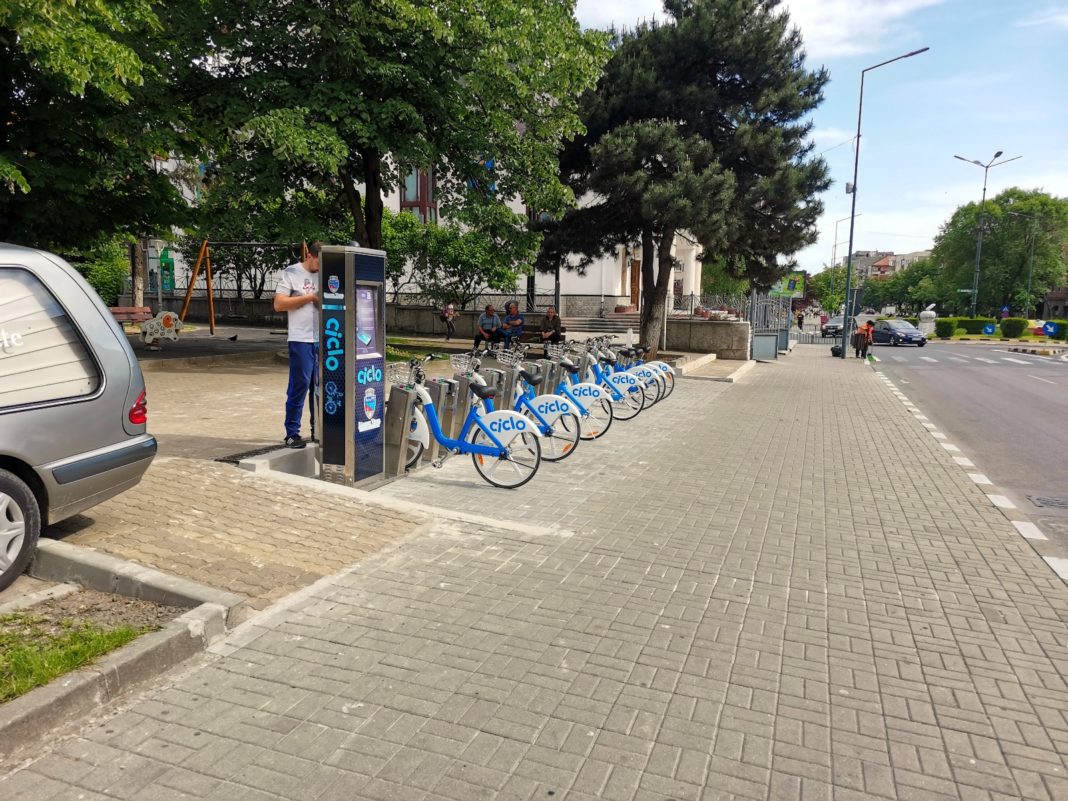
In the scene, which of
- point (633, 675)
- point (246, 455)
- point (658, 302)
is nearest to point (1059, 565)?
point (633, 675)

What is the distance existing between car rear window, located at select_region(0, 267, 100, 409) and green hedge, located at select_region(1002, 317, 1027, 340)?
2307 inches

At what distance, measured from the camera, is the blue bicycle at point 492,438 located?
702cm

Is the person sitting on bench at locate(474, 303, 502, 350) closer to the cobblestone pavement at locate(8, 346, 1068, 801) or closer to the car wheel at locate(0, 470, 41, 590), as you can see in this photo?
the cobblestone pavement at locate(8, 346, 1068, 801)

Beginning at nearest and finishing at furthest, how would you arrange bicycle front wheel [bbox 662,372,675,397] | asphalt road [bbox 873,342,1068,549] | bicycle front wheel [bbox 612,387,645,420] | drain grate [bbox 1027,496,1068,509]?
drain grate [bbox 1027,496,1068,509] < asphalt road [bbox 873,342,1068,549] < bicycle front wheel [bbox 612,387,645,420] < bicycle front wheel [bbox 662,372,675,397]

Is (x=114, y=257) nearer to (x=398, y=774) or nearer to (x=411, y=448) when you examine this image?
(x=411, y=448)

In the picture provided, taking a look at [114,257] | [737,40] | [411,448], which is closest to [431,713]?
[411,448]

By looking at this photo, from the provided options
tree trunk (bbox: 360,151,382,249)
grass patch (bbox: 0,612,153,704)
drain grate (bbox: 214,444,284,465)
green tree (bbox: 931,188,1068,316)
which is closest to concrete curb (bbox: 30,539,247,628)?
grass patch (bbox: 0,612,153,704)

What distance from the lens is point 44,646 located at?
11.0 ft

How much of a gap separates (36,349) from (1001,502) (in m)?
7.62

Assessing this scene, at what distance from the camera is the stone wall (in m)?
24.8

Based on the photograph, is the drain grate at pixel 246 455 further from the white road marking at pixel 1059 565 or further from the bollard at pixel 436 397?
the white road marking at pixel 1059 565

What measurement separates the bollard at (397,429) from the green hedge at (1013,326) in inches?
2189

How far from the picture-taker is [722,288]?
6825cm

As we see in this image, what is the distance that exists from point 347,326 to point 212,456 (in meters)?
2.13
